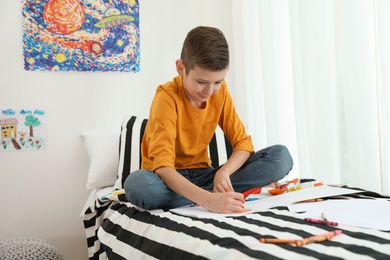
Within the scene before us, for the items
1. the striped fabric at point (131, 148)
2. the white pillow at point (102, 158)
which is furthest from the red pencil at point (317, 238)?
the white pillow at point (102, 158)

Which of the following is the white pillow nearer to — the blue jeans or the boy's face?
the blue jeans

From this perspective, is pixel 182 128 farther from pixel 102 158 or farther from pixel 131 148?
pixel 102 158

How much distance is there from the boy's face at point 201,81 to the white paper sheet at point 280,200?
0.34 meters

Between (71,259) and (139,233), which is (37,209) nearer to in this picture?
A: (71,259)

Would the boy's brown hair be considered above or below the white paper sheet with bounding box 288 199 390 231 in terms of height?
above

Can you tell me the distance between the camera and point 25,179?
7.18 feet

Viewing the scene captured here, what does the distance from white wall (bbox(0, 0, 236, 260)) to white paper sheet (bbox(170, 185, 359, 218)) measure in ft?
3.29

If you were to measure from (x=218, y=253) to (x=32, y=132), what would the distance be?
1.48 m

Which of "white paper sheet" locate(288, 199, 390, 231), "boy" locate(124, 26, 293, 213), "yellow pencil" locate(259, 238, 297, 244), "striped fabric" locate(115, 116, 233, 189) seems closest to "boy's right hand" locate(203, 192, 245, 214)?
"boy" locate(124, 26, 293, 213)

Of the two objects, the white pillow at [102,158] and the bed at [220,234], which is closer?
the bed at [220,234]

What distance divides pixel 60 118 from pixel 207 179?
0.88 m

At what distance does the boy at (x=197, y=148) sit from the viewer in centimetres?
139

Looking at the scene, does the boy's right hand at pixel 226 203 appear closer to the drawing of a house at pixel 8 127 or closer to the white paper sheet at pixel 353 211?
the white paper sheet at pixel 353 211

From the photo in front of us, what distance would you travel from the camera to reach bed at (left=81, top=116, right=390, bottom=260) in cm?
86
